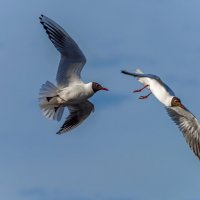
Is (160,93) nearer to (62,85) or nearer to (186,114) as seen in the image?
(186,114)

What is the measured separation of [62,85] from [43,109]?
1.97 feet

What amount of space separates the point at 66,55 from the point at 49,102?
0.86m

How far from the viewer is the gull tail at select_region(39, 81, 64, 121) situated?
484 inches

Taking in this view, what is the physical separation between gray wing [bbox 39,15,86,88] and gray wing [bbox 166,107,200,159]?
212 centimetres

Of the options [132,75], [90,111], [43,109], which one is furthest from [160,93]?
[43,109]

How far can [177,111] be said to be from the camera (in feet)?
43.9

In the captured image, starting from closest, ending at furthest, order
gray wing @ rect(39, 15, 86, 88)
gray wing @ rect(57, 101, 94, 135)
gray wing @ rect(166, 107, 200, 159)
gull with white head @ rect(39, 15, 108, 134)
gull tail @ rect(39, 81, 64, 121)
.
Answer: gull with white head @ rect(39, 15, 108, 134)
gull tail @ rect(39, 81, 64, 121)
gray wing @ rect(39, 15, 86, 88)
gray wing @ rect(57, 101, 94, 135)
gray wing @ rect(166, 107, 200, 159)

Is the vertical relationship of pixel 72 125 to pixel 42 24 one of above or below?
below

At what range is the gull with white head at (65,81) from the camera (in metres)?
12.2

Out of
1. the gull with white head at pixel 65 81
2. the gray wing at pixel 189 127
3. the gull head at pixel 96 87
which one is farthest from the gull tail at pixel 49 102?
the gray wing at pixel 189 127

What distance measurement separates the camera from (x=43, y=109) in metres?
12.7

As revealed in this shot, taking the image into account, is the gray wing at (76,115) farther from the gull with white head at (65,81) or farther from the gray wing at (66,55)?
the gray wing at (66,55)

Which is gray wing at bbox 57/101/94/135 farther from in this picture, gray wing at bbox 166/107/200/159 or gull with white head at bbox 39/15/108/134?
gray wing at bbox 166/107/200/159

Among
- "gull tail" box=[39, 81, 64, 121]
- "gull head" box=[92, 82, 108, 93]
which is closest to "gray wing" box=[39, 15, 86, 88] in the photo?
"gull tail" box=[39, 81, 64, 121]
